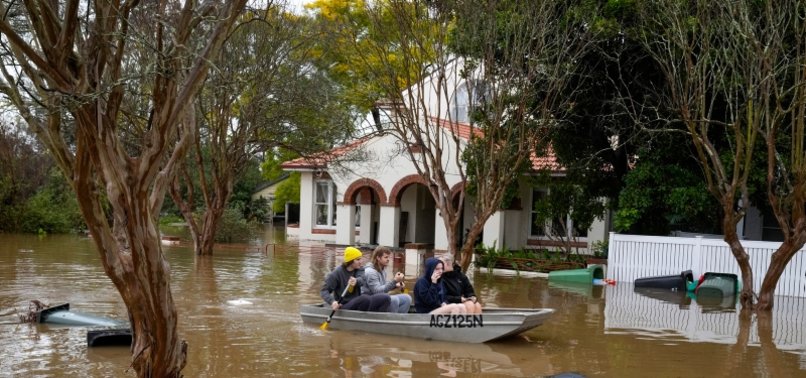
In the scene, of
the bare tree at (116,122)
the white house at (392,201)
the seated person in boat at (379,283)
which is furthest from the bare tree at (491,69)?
the bare tree at (116,122)

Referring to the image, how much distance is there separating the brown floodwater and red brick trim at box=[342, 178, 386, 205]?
1089cm

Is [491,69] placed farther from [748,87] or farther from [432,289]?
[432,289]

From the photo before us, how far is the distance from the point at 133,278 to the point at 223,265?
16733 mm

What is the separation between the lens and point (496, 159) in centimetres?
2116

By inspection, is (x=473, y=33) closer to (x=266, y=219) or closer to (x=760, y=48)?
(x=760, y=48)

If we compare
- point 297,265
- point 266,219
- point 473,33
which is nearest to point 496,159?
point 473,33

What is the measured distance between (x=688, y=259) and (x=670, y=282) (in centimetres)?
93

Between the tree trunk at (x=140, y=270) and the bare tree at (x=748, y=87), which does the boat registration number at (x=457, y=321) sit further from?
the bare tree at (x=748, y=87)

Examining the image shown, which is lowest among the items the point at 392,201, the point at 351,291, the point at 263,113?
the point at 351,291

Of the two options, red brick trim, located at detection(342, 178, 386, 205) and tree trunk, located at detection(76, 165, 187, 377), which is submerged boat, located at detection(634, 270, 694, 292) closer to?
red brick trim, located at detection(342, 178, 386, 205)

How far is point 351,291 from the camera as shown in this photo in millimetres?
13391

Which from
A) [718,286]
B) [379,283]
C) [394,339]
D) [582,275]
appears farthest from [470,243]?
[394,339]

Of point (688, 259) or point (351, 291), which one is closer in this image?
point (351, 291)

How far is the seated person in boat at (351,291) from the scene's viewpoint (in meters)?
13.1
